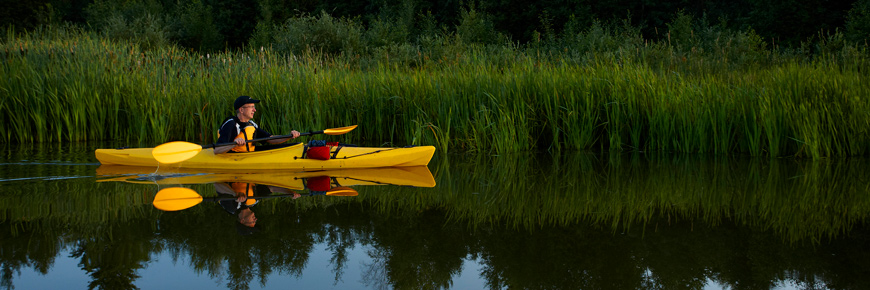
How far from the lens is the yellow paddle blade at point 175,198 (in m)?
4.66

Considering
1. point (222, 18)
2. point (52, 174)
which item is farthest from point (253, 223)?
point (222, 18)

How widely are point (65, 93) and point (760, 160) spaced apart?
849 cm

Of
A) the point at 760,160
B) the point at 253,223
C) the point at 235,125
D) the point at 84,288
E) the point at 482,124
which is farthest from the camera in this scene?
the point at 482,124

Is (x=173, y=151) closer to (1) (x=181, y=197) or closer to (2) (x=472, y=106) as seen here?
(1) (x=181, y=197)

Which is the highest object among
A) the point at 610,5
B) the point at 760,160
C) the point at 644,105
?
the point at 610,5

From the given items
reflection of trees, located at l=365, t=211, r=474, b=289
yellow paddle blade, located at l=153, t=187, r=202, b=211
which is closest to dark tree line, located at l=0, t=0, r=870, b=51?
yellow paddle blade, located at l=153, t=187, r=202, b=211

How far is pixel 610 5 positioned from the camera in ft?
83.5

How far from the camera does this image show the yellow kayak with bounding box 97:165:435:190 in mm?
5875

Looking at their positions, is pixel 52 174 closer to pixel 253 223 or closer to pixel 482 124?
pixel 253 223

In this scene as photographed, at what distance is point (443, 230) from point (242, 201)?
63.5 inches

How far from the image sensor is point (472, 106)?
8.52 m

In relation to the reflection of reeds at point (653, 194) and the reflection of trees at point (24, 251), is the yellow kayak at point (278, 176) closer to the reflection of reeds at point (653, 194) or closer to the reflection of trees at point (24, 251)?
the reflection of reeds at point (653, 194)

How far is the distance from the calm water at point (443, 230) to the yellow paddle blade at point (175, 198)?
0.13 ft

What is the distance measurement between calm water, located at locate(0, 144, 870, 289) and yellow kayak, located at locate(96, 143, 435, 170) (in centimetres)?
21
